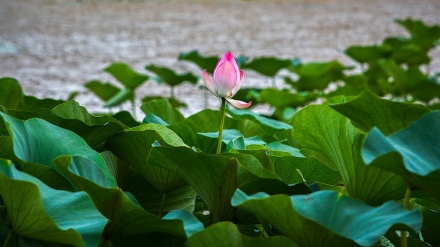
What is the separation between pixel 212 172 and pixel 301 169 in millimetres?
138

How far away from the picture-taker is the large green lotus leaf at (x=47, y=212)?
0.57m

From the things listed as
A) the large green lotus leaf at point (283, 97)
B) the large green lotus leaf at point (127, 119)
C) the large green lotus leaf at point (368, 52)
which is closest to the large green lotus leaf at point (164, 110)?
the large green lotus leaf at point (127, 119)

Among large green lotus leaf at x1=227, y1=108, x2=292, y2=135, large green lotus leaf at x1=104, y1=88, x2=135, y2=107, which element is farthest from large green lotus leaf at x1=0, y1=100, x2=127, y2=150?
large green lotus leaf at x1=104, y1=88, x2=135, y2=107

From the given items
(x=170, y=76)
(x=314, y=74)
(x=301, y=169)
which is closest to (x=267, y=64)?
(x=314, y=74)

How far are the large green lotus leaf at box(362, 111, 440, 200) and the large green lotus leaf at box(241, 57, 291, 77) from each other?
1.75 metres

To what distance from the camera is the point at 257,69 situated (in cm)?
248

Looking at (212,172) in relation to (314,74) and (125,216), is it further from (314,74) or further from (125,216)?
(314,74)

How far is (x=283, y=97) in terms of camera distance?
2076 mm

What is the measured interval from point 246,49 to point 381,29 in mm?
1828

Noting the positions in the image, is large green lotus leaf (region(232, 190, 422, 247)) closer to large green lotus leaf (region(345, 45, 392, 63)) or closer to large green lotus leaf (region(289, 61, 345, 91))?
large green lotus leaf (region(289, 61, 345, 91))

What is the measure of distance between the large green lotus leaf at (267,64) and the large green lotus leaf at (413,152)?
1754 millimetres

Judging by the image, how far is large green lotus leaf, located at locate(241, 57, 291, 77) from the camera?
7.93 feet

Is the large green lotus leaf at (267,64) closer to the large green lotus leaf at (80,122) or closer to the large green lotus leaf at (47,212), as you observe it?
the large green lotus leaf at (80,122)

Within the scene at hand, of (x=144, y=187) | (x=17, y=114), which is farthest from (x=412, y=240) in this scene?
(x=17, y=114)
